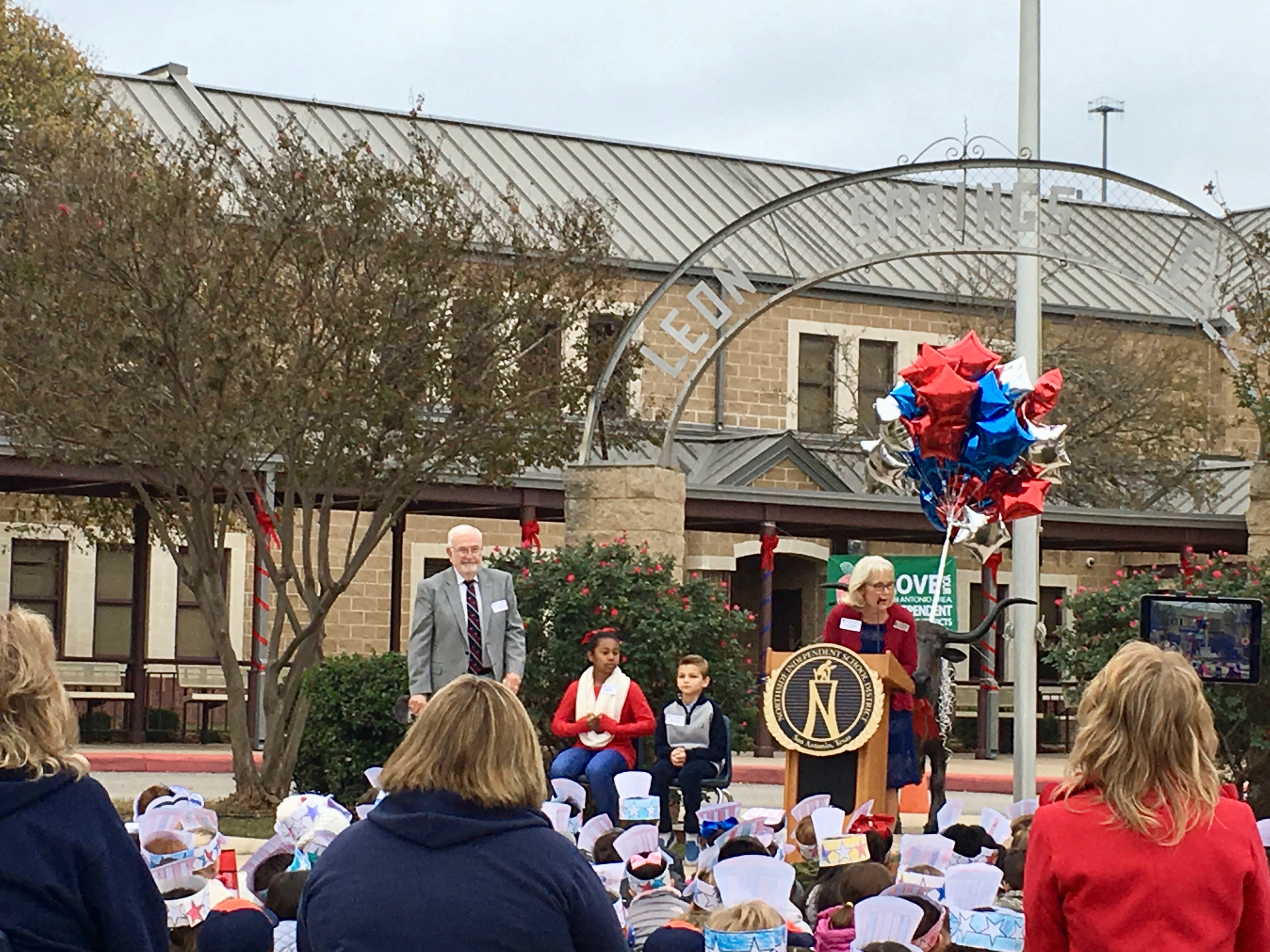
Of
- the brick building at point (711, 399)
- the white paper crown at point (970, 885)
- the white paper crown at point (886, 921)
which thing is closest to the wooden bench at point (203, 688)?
the brick building at point (711, 399)

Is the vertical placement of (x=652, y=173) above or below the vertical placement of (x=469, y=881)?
above

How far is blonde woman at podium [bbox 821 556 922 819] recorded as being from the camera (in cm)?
1107

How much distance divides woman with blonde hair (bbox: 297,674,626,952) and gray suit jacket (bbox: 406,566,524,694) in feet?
22.5

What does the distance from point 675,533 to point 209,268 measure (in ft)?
13.2

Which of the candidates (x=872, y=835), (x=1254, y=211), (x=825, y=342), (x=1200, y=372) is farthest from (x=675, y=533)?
(x=1254, y=211)

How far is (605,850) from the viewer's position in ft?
23.2

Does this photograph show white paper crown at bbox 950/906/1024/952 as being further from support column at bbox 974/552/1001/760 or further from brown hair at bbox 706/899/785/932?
support column at bbox 974/552/1001/760

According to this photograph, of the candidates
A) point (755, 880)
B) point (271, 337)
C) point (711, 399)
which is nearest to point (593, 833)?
point (755, 880)

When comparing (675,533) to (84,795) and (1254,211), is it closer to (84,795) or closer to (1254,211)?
(84,795)

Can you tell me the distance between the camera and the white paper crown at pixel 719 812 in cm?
797

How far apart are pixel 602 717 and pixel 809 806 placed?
2.85 m

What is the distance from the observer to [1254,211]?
1574 inches

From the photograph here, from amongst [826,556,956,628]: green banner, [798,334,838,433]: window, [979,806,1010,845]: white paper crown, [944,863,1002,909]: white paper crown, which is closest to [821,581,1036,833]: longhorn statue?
[979,806,1010,845]: white paper crown

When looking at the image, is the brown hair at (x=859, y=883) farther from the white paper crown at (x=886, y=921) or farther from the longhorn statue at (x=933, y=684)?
the longhorn statue at (x=933, y=684)
